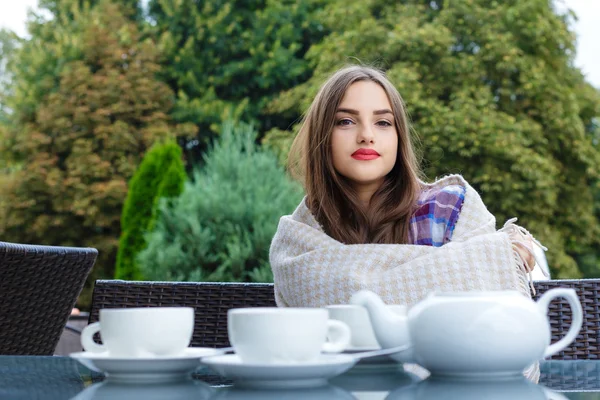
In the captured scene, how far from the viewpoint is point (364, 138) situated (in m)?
1.78

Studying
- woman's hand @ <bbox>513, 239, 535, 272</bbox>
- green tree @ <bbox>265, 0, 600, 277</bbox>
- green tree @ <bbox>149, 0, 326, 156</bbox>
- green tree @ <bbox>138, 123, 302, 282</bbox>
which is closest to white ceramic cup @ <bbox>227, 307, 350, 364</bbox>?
woman's hand @ <bbox>513, 239, 535, 272</bbox>

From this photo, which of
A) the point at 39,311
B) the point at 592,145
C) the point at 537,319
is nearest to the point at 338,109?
the point at 39,311

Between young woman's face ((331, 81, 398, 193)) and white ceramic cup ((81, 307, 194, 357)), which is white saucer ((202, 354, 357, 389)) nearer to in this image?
white ceramic cup ((81, 307, 194, 357))

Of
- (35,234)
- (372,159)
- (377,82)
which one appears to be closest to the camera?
(372,159)

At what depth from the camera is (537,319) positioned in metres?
0.83

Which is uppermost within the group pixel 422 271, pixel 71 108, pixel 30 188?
pixel 71 108

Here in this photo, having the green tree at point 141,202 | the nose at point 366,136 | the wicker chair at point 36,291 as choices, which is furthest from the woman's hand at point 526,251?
the green tree at point 141,202

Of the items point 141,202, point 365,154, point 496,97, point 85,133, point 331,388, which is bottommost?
point 331,388

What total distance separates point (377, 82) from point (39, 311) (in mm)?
977

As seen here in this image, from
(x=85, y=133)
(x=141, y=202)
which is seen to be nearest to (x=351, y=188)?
(x=141, y=202)

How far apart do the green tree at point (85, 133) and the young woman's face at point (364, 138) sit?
13000mm

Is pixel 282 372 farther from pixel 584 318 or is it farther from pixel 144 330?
pixel 584 318

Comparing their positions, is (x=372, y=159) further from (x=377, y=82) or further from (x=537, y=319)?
(x=537, y=319)

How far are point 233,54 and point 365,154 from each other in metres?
14.7
